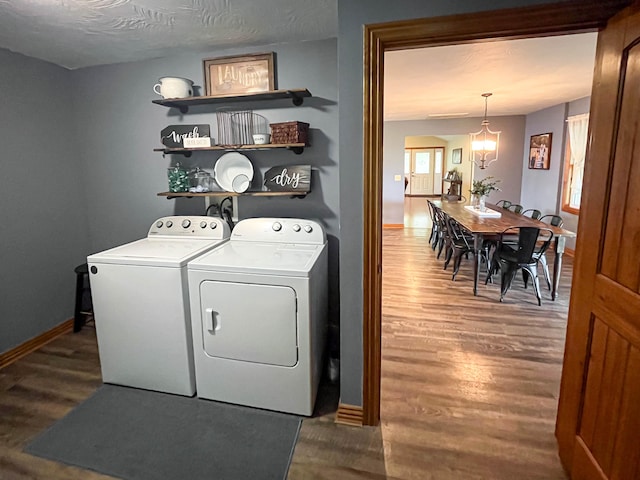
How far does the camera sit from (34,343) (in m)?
2.89

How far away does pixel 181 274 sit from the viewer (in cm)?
215

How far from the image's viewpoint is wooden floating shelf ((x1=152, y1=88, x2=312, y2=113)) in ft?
7.86

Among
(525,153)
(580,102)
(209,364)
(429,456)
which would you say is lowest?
(429,456)

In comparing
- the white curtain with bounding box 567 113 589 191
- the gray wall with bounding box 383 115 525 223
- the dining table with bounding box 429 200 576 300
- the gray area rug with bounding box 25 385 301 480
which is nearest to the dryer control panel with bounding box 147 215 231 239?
the gray area rug with bounding box 25 385 301 480

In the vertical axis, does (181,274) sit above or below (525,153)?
below

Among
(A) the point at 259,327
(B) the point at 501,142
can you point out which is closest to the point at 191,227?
(A) the point at 259,327

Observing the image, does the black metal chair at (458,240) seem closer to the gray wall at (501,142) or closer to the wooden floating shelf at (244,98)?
the wooden floating shelf at (244,98)

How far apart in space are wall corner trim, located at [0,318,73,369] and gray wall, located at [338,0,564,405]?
2469mm

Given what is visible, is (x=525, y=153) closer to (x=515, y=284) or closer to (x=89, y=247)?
(x=515, y=284)

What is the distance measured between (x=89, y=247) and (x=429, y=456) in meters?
3.18

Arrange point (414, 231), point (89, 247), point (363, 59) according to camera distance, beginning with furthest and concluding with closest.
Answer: point (414, 231) < point (89, 247) < point (363, 59)

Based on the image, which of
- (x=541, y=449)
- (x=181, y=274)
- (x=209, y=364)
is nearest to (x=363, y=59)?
(x=181, y=274)

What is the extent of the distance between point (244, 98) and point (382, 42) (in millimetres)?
1185

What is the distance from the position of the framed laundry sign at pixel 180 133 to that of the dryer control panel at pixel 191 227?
1.83 ft
